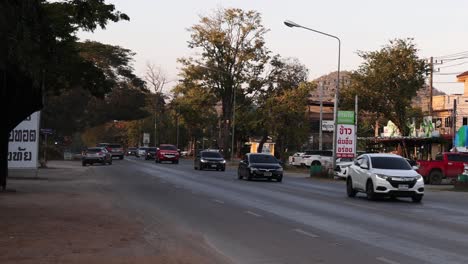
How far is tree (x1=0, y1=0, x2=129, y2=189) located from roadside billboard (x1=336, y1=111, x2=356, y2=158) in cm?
1854

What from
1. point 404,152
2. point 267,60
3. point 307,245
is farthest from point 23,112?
point 267,60

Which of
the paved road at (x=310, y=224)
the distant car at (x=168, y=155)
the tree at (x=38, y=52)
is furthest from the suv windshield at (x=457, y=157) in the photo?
the distant car at (x=168, y=155)

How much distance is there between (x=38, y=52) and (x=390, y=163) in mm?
14352

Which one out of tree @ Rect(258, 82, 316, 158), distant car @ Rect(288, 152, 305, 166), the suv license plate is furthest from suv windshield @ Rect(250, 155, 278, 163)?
tree @ Rect(258, 82, 316, 158)

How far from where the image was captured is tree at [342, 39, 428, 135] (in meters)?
63.6

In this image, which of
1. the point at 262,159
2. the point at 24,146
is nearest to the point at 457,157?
the point at 262,159

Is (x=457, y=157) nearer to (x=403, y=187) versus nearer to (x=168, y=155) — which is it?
(x=403, y=187)

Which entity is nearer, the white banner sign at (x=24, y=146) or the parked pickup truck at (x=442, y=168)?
the white banner sign at (x=24, y=146)

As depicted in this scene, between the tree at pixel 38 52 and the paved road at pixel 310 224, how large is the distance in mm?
4390

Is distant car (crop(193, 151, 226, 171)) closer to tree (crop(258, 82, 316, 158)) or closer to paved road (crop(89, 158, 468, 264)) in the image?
tree (crop(258, 82, 316, 158))

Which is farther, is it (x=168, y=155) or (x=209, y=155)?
(x=168, y=155)

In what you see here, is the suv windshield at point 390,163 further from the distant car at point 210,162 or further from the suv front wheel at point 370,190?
the distant car at point 210,162

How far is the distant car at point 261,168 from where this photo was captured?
1500 inches

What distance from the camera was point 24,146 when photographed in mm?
31828
